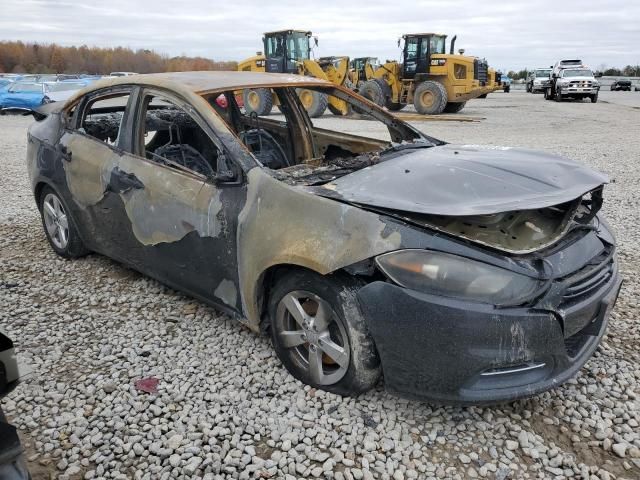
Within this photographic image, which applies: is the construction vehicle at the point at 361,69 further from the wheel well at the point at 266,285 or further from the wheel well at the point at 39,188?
the wheel well at the point at 266,285

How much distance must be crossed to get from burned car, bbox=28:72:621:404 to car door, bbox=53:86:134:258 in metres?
0.02

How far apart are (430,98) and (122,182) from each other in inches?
661

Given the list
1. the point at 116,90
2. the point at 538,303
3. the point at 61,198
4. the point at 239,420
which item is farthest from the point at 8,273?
the point at 538,303

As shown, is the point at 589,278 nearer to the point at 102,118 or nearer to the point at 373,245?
the point at 373,245

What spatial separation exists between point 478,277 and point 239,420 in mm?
1287

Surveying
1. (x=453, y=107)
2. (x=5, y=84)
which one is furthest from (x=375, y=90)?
(x=5, y=84)

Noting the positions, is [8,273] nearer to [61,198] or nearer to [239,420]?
[61,198]

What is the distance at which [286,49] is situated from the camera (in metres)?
18.2

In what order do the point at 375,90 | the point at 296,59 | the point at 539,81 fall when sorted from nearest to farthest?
1. the point at 296,59
2. the point at 375,90
3. the point at 539,81

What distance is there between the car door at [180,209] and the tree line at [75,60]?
48.6m

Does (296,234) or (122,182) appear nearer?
(296,234)

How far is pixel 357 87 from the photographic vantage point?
Answer: 20188 mm

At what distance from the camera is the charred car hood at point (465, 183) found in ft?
7.89

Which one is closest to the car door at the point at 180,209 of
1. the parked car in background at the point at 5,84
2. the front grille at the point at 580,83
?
the parked car in background at the point at 5,84
